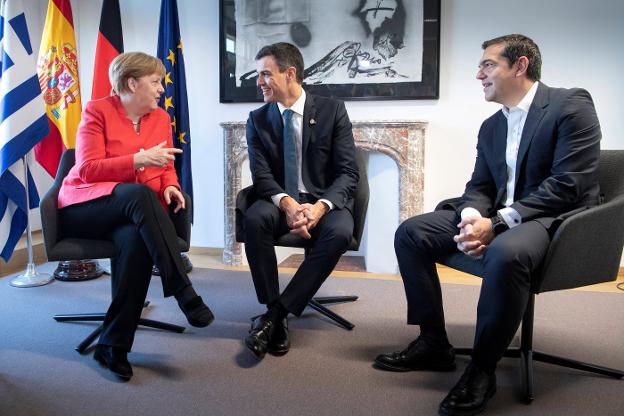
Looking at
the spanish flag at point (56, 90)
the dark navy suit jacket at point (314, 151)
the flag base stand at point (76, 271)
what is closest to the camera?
the dark navy suit jacket at point (314, 151)

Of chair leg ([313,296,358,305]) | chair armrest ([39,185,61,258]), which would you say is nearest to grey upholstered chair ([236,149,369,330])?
chair leg ([313,296,358,305])

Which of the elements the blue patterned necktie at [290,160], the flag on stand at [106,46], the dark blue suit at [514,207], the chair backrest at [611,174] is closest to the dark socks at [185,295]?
the blue patterned necktie at [290,160]

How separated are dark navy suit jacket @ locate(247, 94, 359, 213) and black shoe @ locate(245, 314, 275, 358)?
60cm

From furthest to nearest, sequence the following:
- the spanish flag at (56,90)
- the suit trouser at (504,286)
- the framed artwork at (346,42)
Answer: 1. the framed artwork at (346,42)
2. the spanish flag at (56,90)
3. the suit trouser at (504,286)

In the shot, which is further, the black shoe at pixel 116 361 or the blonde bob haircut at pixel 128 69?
the blonde bob haircut at pixel 128 69

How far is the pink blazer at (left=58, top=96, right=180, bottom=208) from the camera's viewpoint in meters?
1.96

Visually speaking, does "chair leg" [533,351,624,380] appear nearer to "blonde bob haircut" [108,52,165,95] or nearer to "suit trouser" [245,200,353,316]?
"suit trouser" [245,200,353,316]

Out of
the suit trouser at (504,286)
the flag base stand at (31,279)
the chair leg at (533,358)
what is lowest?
the flag base stand at (31,279)

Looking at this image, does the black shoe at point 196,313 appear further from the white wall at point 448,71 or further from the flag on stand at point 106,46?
the flag on stand at point 106,46

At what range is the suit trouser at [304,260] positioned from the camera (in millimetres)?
2004

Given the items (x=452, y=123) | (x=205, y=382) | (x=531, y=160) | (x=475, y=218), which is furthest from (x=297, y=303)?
(x=452, y=123)

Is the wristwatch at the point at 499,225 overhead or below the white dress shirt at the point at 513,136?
below

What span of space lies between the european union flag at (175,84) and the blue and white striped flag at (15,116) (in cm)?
82

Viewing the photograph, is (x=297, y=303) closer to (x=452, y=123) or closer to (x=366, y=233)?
(x=366, y=233)
